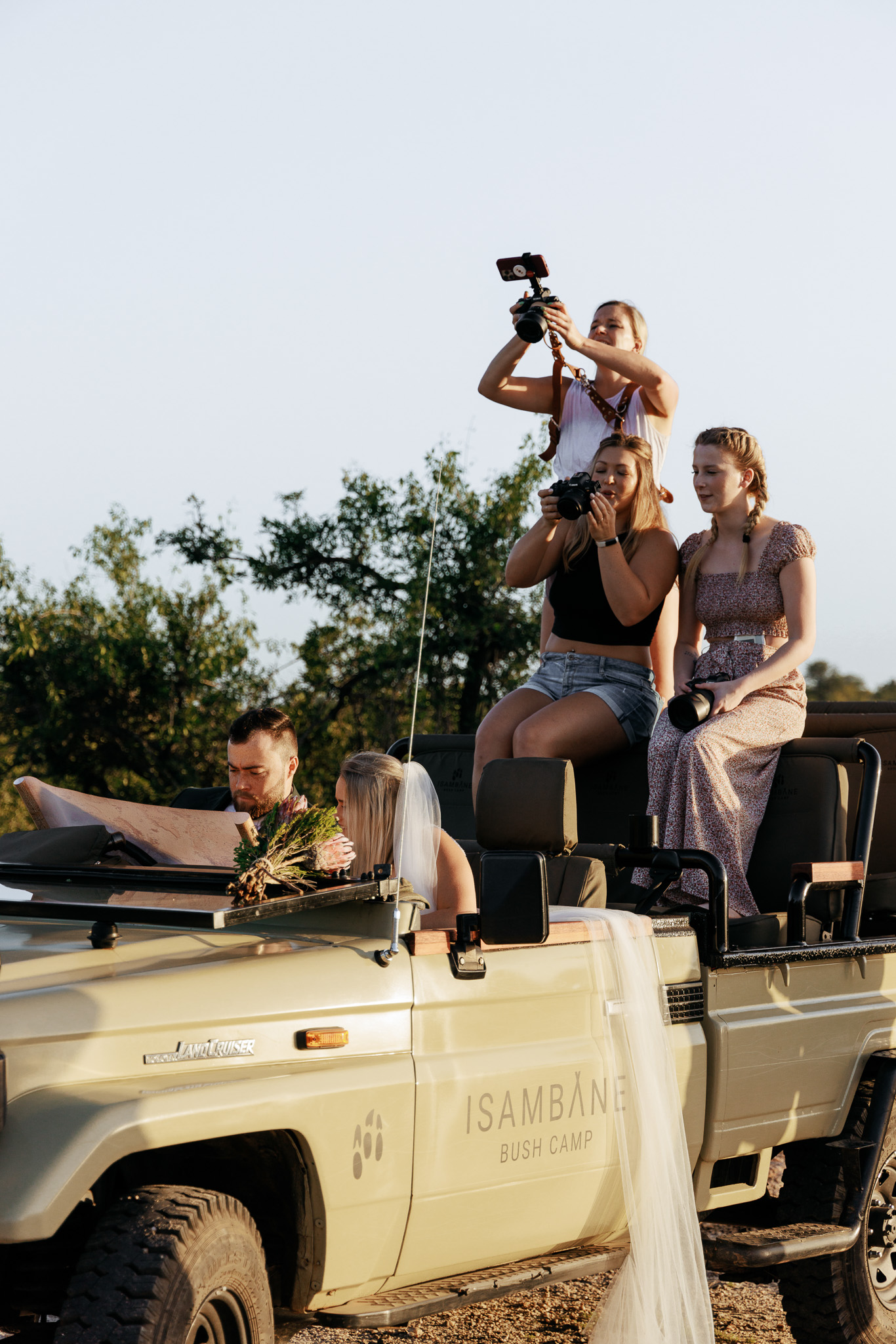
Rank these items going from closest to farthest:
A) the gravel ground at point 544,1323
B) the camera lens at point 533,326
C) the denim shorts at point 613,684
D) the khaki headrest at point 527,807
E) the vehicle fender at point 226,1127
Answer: the vehicle fender at point 226,1127, the khaki headrest at point 527,807, the gravel ground at point 544,1323, the denim shorts at point 613,684, the camera lens at point 533,326

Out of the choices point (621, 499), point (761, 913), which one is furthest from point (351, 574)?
point (761, 913)

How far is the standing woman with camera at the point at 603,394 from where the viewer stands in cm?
609

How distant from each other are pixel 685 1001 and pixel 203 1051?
1678mm

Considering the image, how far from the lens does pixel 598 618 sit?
6.00 meters

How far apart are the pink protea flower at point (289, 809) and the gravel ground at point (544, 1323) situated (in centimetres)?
192

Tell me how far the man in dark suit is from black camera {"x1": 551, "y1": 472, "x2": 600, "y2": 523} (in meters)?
1.47

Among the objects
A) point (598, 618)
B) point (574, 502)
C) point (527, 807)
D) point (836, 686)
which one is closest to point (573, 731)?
point (598, 618)

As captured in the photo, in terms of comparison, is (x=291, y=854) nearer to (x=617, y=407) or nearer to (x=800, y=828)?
(x=800, y=828)

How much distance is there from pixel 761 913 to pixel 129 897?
7.51 ft

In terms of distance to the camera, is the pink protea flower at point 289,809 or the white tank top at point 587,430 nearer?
the pink protea flower at point 289,809

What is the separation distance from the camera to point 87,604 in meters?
17.1

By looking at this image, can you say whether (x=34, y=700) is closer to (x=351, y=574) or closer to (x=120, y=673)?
(x=120, y=673)

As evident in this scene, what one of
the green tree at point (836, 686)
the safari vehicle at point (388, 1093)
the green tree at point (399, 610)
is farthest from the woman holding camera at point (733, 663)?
the green tree at point (836, 686)

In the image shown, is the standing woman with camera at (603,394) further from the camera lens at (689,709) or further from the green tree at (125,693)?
the green tree at (125,693)
